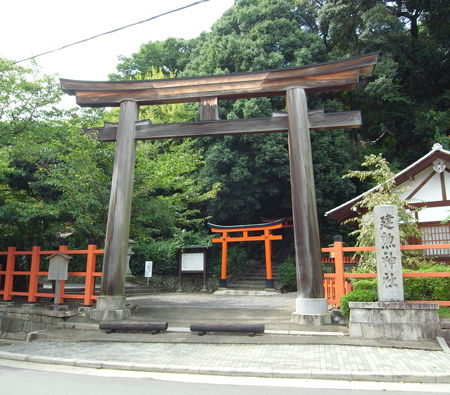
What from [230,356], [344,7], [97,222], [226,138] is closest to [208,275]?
[226,138]

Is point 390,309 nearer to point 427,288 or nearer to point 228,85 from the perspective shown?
point 427,288

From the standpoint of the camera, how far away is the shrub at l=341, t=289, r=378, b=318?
7.66m

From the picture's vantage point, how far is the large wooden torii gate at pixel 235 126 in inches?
338

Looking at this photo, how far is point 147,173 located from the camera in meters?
11.9

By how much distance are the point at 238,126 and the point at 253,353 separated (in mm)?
5663

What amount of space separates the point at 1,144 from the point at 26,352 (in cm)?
740

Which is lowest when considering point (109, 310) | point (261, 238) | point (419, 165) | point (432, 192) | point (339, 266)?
point (109, 310)

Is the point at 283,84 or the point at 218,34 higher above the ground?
the point at 218,34

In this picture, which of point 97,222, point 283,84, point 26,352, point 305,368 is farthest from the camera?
point 97,222

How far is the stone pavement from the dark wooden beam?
4909mm

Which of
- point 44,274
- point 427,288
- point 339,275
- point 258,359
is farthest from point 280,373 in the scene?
point 44,274

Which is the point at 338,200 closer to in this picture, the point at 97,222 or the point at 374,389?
the point at 97,222

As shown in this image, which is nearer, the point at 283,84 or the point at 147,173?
the point at 283,84

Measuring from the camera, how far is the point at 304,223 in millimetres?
8625
